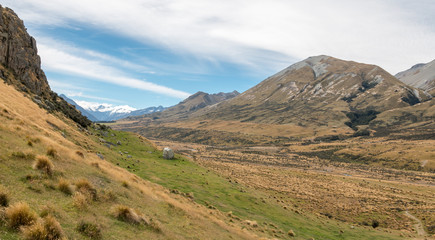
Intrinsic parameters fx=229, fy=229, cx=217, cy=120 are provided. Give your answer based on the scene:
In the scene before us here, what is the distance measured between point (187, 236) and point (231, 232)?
23.7 ft

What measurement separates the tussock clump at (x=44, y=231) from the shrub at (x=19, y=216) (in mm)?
345

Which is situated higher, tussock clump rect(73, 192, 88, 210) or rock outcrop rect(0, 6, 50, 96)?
rock outcrop rect(0, 6, 50, 96)

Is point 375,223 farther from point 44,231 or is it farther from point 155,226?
point 44,231

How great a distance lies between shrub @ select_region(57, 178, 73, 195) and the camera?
12.4 meters

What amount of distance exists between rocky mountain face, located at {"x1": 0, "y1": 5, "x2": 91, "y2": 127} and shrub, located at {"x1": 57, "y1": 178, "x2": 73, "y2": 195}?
38.7 metres

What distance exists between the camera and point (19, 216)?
8.17 metres

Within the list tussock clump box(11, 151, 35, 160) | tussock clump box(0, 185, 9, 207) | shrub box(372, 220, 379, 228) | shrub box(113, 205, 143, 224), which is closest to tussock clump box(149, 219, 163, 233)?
shrub box(113, 205, 143, 224)

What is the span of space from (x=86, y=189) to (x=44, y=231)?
575cm

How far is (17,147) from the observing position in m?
14.8

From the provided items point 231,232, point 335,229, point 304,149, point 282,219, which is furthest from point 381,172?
point 231,232

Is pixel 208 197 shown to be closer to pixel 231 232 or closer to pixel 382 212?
pixel 231 232

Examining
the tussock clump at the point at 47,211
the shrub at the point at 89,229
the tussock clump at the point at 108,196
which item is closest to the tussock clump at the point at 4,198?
the tussock clump at the point at 47,211

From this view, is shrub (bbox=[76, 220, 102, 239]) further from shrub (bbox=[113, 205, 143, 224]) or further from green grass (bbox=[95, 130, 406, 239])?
green grass (bbox=[95, 130, 406, 239])

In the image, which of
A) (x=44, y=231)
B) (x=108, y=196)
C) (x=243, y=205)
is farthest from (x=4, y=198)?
(x=243, y=205)
